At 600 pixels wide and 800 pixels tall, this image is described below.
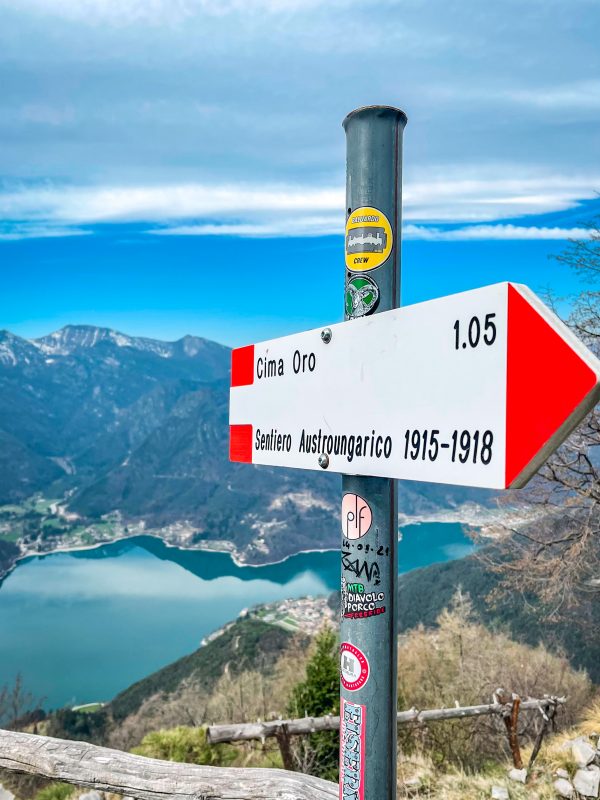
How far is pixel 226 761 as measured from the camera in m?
10.5

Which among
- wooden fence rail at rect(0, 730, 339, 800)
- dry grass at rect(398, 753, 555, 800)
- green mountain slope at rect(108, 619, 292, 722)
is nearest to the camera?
wooden fence rail at rect(0, 730, 339, 800)

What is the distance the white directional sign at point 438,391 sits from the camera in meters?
0.92

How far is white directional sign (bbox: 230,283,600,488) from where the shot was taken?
92 centimetres

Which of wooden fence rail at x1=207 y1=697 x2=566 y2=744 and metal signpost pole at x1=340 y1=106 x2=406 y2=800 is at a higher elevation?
metal signpost pole at x1=340 y1=106 x2=406 y2=800

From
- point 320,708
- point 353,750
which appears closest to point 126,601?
point 320,708

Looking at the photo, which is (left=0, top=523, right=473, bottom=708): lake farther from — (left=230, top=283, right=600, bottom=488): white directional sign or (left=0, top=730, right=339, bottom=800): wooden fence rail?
(left=230, top=283, right=600, bottom=488): white directional sign

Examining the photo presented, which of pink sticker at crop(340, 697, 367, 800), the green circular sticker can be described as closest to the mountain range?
pink sticker at crop(340, 697, 367, 800)

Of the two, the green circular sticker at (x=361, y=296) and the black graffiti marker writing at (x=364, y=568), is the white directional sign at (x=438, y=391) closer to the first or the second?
the green circular sticker at (x=361, y=296)

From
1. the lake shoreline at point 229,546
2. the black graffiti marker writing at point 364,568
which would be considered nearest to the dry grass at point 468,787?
the black graffiti marker writing at point 364,568

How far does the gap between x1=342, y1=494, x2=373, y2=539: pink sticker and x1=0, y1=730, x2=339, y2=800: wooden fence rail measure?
3.67 feet

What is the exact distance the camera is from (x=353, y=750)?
4.42 ft

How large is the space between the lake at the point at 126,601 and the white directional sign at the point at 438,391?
68.0 meters

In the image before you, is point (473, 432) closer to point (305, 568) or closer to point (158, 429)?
point (305, 568)

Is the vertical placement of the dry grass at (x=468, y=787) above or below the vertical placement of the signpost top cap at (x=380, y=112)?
below
